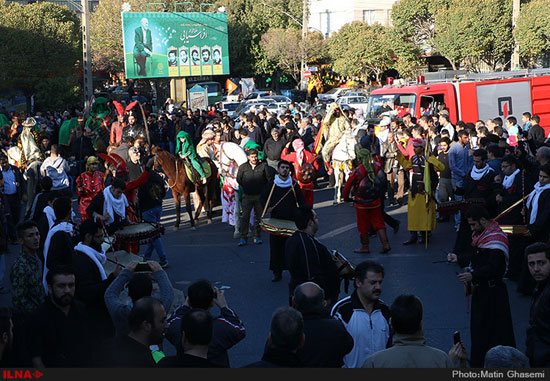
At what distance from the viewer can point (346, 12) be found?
64438 millimetres

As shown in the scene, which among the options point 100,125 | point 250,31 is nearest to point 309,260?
point 100,125

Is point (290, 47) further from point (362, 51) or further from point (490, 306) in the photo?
point (490, 306)

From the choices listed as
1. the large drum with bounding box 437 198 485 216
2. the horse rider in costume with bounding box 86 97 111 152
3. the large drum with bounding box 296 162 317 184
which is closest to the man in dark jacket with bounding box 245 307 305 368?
the large drum with bounding box 437 198 485 216

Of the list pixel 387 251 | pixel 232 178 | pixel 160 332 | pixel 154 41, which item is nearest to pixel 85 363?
pixel 160 332

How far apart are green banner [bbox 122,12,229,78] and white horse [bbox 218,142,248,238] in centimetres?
3114

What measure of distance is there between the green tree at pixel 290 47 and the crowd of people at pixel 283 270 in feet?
136

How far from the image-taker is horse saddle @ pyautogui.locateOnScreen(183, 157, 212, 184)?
14.6 metres

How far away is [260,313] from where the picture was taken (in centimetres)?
937

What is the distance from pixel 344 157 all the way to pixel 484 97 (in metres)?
7.71

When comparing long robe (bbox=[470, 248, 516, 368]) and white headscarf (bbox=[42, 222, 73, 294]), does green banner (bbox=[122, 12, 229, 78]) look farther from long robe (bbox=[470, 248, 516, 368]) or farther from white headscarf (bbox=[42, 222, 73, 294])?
long robe (bbox=[470, 248, 516, 368])

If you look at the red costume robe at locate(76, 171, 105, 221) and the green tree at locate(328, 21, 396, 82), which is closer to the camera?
the red costume robe at locate(76, 171, 105, 221)

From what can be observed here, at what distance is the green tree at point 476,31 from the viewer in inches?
1647

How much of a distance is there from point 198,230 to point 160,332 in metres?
10.1

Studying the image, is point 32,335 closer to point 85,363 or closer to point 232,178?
point 85,363
